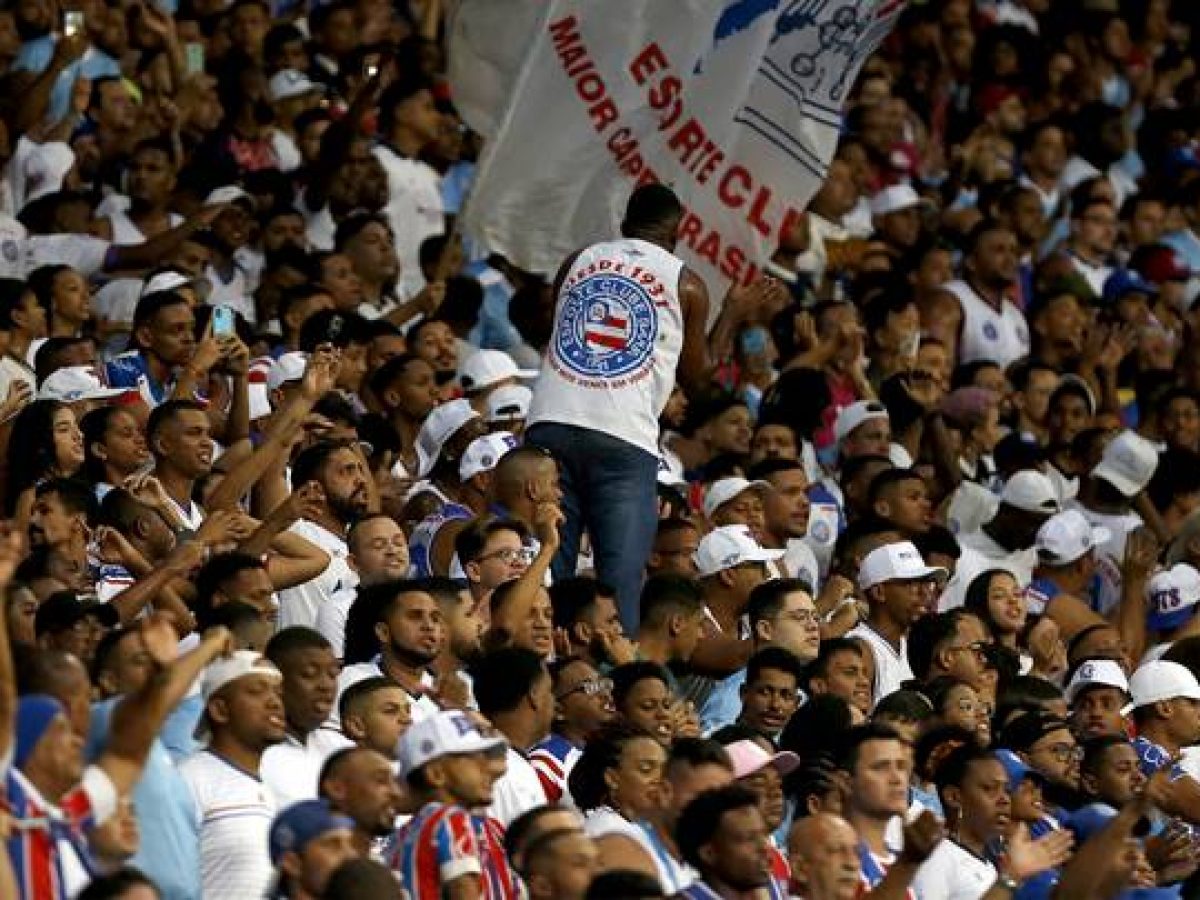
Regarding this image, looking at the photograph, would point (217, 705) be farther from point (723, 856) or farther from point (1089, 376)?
point (1089, 376)

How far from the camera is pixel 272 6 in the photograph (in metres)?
20.0

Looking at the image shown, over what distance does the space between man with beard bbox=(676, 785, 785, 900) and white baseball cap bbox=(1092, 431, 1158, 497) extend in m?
7.05

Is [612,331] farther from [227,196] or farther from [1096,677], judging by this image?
[227,196]

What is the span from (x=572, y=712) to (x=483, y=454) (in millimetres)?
2352

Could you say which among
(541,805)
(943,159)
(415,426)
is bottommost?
(943,159)

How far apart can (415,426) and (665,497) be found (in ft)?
3.86

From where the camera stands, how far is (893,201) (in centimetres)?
1970

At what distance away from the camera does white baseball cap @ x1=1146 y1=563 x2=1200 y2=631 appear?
50.3ft

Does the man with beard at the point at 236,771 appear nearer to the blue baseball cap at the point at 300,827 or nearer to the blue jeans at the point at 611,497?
the blue baseball cap at the point at 300,827

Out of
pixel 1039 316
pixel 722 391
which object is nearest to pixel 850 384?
pixel 722 391

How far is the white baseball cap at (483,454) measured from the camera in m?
13.2

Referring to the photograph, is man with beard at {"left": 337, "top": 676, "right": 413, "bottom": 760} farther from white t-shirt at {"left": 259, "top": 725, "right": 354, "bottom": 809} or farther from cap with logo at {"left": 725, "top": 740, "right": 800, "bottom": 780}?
cap with logo at {"left": 725, "top": 740, "right": 800, "bottom": 780}

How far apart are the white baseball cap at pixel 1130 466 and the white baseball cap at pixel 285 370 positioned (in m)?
4.14

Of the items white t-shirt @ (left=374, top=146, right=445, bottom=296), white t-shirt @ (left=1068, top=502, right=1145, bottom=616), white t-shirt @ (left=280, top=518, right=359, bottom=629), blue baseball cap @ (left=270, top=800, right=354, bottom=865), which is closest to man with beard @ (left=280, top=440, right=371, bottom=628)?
white t-shirt @ (left=280, top=518, right=359, bottom=629)
